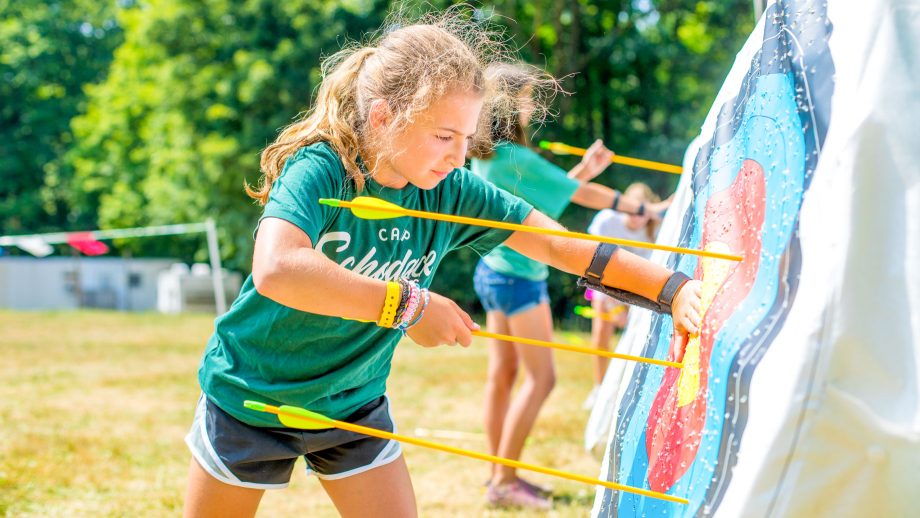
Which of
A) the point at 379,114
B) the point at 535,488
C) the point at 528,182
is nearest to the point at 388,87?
the point at 379,114

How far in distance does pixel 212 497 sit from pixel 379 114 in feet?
3.61

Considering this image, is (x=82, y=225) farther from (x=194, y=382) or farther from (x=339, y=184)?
(x=339, y=184)

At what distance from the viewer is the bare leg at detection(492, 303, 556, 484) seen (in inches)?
185

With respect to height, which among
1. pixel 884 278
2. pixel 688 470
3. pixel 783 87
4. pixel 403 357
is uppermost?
pixel 783 87

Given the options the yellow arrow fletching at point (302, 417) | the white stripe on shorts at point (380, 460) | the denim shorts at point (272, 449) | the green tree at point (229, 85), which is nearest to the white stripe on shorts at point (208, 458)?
the denim shorts at point (272, 449)

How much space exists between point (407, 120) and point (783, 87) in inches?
34.6

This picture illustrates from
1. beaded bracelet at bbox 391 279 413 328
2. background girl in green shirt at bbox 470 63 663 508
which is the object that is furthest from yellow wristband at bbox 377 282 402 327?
background girl in green shirt at bbox 470 63 663 508

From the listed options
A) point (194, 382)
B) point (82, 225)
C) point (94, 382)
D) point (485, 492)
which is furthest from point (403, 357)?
point (82, 225)

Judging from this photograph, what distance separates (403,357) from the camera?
11.4m

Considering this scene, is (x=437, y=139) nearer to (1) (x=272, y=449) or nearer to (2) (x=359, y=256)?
(2) (x=359, y=256)

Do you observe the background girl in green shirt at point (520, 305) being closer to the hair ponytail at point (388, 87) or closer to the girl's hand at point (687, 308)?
the hair ponytail at point (388, 87)

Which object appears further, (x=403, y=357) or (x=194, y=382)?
(x=403, y=357)

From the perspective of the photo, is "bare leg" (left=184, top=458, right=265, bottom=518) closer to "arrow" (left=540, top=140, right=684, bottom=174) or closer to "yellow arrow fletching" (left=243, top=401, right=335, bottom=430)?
"yellow arrow fletching" (left=243, top=401, right=335, bottom=430)

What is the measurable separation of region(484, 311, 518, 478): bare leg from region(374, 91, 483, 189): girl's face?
8.48ft
